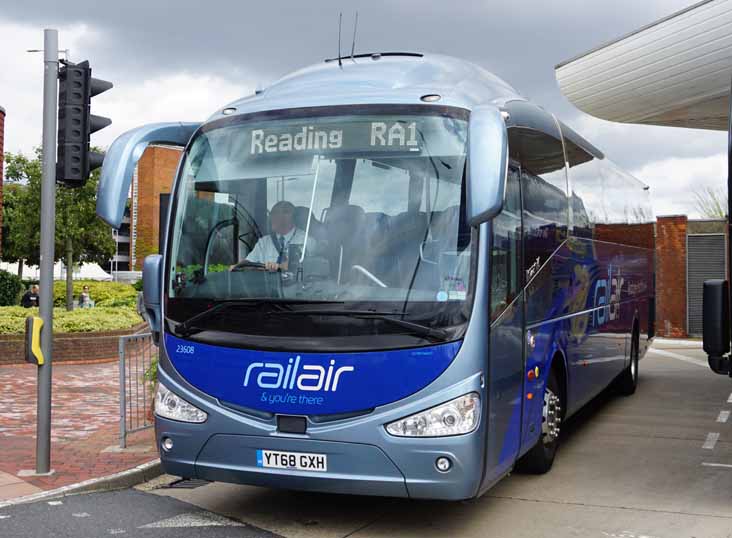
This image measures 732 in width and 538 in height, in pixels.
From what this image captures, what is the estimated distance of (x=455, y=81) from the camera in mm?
6570

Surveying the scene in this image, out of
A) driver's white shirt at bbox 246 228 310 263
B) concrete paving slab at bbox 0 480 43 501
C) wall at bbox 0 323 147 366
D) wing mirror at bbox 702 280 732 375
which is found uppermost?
driver's white shirt at bbox 246 228 310 263

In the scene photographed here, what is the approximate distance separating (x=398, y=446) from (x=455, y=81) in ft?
8.89

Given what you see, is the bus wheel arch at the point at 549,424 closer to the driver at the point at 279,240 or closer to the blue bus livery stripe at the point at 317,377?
the blue bus livery stripe at the point at 317,377

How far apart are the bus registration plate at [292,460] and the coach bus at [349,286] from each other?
1cm

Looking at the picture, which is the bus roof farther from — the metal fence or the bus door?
the metal fence

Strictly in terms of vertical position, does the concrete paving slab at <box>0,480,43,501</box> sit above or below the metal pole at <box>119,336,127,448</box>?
below

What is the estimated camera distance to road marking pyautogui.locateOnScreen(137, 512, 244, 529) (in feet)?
20.6

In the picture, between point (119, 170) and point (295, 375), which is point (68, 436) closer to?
point (119, 170)

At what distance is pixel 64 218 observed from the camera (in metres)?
36.5

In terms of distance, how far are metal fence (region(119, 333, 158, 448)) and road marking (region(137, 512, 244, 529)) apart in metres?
2.47

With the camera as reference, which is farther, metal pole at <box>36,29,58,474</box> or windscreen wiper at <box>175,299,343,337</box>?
metal pole at <box>36,29,58,474</box>

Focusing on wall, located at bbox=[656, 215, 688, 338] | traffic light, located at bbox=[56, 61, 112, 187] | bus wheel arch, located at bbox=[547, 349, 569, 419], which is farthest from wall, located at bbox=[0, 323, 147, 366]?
wall, located at bbox=[656, 215, 688, 338]

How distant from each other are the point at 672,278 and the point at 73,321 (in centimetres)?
1748

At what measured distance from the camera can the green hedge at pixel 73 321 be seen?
707 inches
